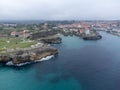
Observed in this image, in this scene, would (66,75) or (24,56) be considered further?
(24,56)

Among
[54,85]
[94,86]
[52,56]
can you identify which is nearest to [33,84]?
[54,85]

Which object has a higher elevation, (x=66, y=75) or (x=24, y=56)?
(x=24, y=56)

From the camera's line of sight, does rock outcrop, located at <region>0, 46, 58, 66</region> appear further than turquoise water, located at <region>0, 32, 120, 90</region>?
Yes

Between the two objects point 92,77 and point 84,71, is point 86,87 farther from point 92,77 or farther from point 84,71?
point 84,71

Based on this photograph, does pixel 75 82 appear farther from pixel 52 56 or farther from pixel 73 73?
pixel 52 56

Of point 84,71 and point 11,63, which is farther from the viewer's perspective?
point 11,63

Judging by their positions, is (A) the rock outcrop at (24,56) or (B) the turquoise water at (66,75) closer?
(B) the turquoise water at (66,75)

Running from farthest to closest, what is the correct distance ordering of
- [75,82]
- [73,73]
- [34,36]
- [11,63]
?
[34,36]
[11,63]
[73,73]
[75,82]

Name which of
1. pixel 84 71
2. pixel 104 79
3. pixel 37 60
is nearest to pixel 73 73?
pixel 84 71

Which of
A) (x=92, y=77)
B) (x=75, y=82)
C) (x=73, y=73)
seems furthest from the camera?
(x=73, y=73)
